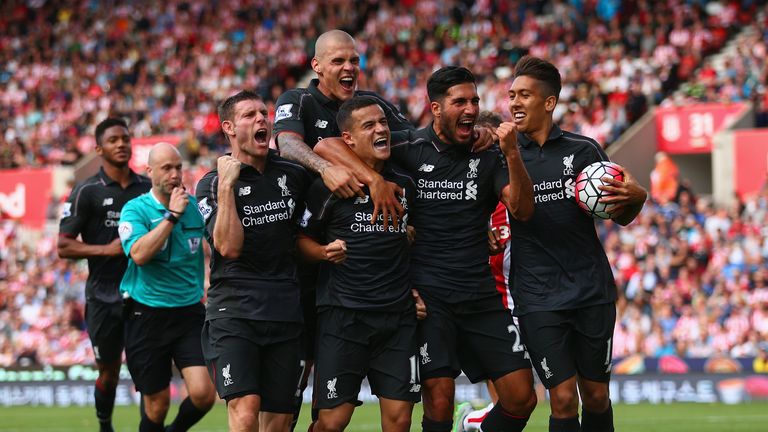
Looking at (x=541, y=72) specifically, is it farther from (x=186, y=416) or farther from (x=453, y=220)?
(x=186, y=416)

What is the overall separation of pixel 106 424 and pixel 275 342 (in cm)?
384

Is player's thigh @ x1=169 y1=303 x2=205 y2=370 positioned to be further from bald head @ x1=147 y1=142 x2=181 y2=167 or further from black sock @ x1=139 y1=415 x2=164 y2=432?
bald head @ x1=147 y1=142 x2=181 y2=167

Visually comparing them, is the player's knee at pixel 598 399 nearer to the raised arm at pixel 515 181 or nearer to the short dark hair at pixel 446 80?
the raised arm at pixel 515 181

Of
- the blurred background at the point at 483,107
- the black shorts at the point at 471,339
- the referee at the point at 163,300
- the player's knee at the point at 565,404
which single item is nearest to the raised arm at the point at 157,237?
the referee at the point at 163,300

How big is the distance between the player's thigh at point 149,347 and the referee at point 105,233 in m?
0.96

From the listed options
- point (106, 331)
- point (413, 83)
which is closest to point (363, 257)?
point (106, 331)

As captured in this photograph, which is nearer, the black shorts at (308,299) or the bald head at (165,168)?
the black shorts at (308,299)

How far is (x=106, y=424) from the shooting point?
11336 mm

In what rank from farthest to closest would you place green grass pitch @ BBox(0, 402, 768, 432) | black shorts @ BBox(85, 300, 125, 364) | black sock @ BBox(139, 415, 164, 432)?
green grass pitch @ BBox(0, 402, 768, 432), black shorts @ BBox(85, 300, 125, 364), black sock @ BBox(139, 415, 164, 432)

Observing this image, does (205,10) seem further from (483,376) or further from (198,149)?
(483,376)

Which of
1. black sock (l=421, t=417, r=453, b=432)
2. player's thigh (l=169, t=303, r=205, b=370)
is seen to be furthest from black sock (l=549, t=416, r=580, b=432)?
player's thigh (l=169, t=303, r=205, b=370)

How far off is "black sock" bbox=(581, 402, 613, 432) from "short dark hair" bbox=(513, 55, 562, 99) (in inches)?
83.6

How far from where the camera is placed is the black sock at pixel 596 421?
8.36m

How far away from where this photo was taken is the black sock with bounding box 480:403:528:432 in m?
8.54
